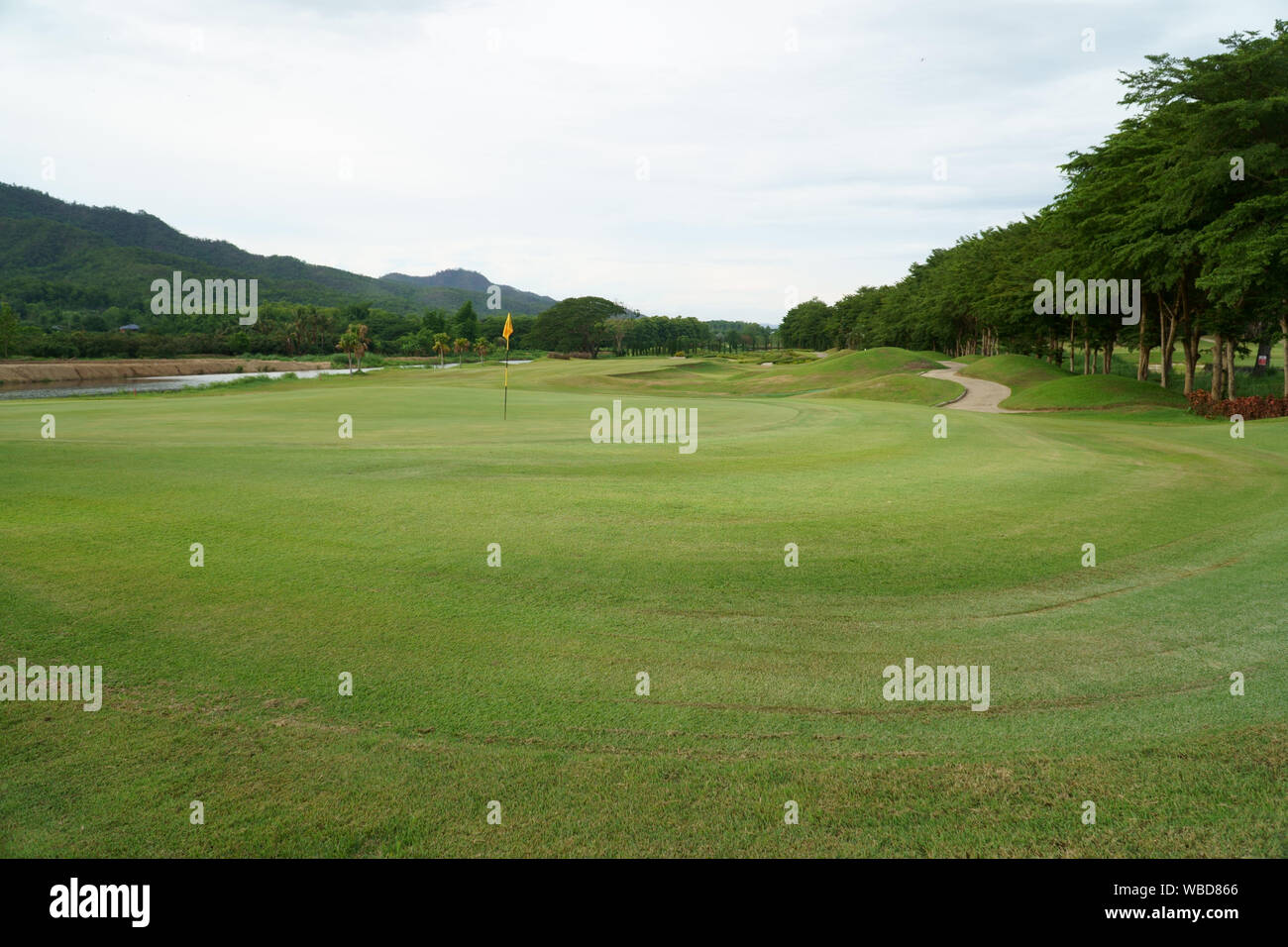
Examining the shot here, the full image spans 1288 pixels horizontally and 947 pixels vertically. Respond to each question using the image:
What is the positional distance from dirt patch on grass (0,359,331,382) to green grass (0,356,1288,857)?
107 meters

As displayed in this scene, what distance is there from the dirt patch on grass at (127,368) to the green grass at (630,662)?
106832 mm

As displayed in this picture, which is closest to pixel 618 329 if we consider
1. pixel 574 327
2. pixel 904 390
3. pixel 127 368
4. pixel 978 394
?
pixel 574 327

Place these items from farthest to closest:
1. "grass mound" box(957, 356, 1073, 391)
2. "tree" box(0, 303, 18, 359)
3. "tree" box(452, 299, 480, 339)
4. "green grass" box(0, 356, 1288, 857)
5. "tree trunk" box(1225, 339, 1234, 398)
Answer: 1. "tree" box(452, 299, 480, 339)
2. "tree" box(0, 303, 18, 359)
3. "grass mound" box(957, 356, 1073, 391)
4. "tree trunk" box(1225, 339, 1234, 398)
5. "green grass" box(0, 356, 1288, 857)

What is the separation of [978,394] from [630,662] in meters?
50.9

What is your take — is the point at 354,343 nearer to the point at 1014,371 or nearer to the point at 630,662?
the point at 1014,371

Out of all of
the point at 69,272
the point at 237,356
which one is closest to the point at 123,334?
the point at 237,356

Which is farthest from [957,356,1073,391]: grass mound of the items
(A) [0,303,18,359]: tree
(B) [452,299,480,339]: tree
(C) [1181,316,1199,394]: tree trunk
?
(B) [452,299,480,339]: tree

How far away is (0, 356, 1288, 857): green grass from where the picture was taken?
4.36 meters

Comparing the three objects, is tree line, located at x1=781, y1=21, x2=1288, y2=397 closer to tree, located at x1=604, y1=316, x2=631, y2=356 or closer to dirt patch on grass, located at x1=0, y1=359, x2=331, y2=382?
dirt patch on grass, located at x1=0, y1=359, x2=331, y2=382

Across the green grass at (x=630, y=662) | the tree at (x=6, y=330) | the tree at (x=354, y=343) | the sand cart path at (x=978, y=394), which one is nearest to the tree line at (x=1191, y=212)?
the sand cart path at (x=978, y=394)

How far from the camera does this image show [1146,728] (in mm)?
5516
